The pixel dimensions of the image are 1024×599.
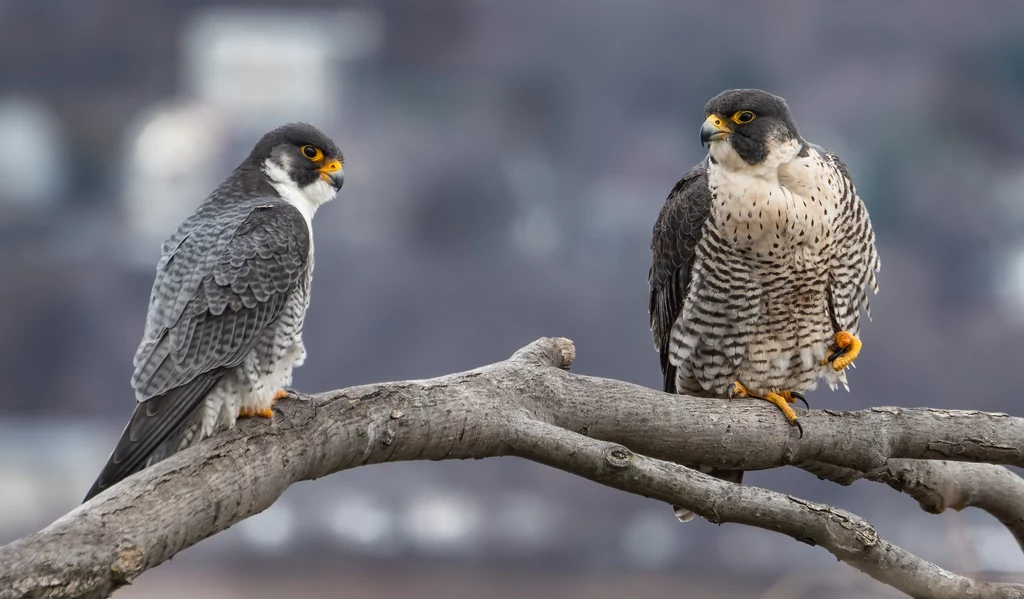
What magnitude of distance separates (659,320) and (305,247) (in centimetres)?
106

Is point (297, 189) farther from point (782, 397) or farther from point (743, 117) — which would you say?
point (782, 397)

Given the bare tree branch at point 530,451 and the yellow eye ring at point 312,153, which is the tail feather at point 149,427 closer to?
the bare tree branch at point 530,451

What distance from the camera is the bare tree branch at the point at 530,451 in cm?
139

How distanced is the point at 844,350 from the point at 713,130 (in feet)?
2.27

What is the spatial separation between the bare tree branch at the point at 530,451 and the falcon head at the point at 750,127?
591 mm

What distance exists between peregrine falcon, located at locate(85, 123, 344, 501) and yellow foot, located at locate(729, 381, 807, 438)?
1105 mm

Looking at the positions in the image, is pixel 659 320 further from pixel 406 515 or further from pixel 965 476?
pixel 406 515

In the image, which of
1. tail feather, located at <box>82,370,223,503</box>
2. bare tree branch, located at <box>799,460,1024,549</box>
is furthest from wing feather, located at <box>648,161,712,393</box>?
tail feather, located at <box>82,370,223,503</box>

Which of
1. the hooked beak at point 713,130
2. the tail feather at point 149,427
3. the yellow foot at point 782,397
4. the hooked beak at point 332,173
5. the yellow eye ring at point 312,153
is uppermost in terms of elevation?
the hooked beak at point 713,130

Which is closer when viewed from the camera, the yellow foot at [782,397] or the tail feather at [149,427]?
the tail feather at [149,427]

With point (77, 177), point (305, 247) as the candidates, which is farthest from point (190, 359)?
point (77, 177)

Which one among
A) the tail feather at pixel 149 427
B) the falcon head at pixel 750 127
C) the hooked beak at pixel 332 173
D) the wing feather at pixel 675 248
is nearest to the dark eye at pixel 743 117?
the falcon head at pixel 750 127

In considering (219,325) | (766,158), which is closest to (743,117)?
(766,158)

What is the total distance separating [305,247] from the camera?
2.07 metres
